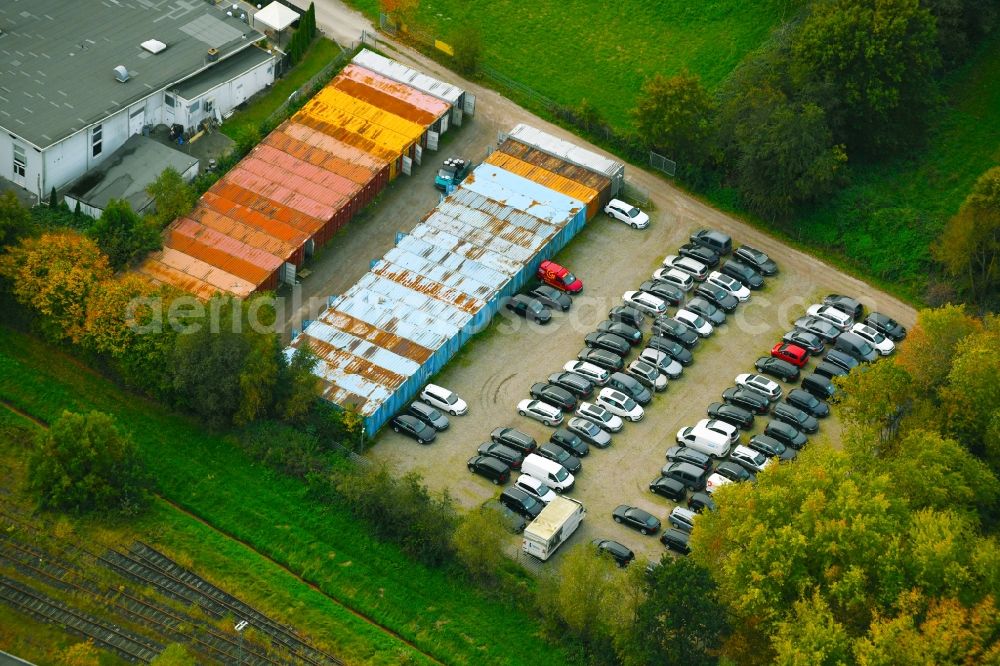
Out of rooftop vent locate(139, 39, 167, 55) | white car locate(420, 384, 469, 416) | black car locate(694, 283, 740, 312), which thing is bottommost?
white car locate(420, 384, 469, 416)

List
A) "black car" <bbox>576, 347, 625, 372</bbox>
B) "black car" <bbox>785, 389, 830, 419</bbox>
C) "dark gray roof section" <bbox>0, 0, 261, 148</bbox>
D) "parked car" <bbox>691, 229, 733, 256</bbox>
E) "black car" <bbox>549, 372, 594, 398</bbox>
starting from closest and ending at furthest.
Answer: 1. "black car" <bbox>785, 389, 830, 419</bbox>
2. "black car" <bbox>549, 372, 594, 398</bbox>
3. "black car" <bbox>576, 347, 625, 372</bbox>
4. "dark gray roof section" <bbox>0, 0, 261, 148</bbox>
5. "parked car" <bbox>691, 229, 733, 256</bbox>

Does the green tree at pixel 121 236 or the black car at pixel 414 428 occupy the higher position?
the green tree at pixel 121 236

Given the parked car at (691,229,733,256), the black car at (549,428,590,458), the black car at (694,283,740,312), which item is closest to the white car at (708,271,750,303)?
the black car at (694,283,740,312)

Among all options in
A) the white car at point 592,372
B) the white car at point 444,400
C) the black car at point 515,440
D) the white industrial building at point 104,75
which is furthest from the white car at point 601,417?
the white industrial building at point 104,75

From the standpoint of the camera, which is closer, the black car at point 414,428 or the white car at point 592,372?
the black car at point 414,428

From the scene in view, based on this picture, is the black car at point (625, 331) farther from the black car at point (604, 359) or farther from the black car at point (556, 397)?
the black car at point (556, 397)

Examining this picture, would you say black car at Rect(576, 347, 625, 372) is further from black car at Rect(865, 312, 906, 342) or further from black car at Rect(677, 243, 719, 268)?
black car at Rect(865, 312, 906, 342)
